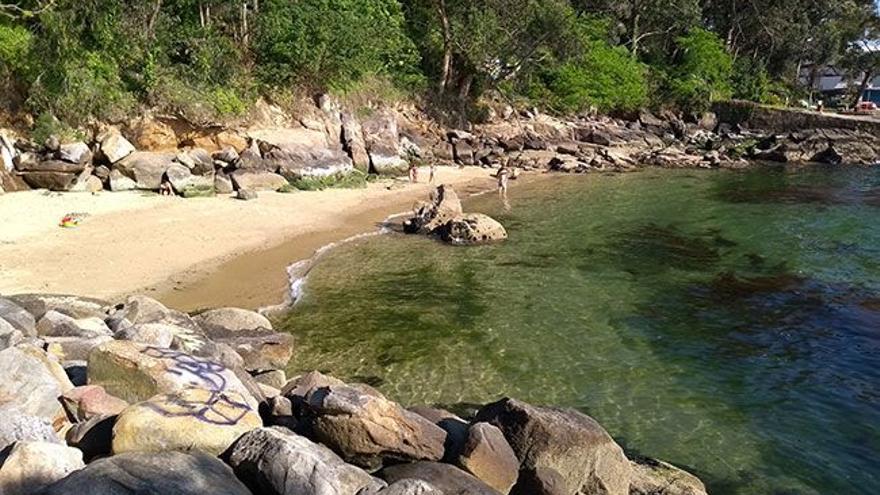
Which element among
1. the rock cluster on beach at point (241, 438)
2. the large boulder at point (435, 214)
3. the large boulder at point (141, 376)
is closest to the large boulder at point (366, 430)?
the rock cluster on beach at point (241, 438)

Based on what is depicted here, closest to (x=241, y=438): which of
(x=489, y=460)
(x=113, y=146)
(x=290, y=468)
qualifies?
(x=290, y=468)

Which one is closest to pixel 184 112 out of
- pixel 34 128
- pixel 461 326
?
pixel 34 128

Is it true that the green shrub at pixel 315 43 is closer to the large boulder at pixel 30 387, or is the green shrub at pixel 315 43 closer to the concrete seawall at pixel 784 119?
the large boulder at pixel 30 387

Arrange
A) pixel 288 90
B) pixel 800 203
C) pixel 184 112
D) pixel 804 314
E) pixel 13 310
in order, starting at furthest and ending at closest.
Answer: pixel 288 90, pixel 800 203, pixel 184 112, pixel 804 314, pixel 13 310

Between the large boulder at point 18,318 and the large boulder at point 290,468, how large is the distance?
5.34 m

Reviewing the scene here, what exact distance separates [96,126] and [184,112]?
349 centimetres

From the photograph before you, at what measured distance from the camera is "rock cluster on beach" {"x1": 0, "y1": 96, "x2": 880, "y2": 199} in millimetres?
26859

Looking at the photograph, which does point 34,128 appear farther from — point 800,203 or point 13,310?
point 800,203

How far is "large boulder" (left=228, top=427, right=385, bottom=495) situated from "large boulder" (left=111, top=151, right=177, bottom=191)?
22.2 m

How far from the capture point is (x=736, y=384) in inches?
519

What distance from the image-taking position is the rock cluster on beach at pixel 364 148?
26.9 meters

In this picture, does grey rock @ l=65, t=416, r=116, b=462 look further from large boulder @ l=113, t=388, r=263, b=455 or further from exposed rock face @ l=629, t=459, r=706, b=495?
exposed rock face @ l=629, t=459, r=706, b=495

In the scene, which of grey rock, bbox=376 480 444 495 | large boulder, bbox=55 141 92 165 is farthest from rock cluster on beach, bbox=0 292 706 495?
large boulder, bbox=55 141 92 165

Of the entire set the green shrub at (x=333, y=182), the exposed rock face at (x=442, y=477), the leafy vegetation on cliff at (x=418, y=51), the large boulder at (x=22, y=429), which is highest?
the leafy vegetation on cliff at (x=418, y=51)
